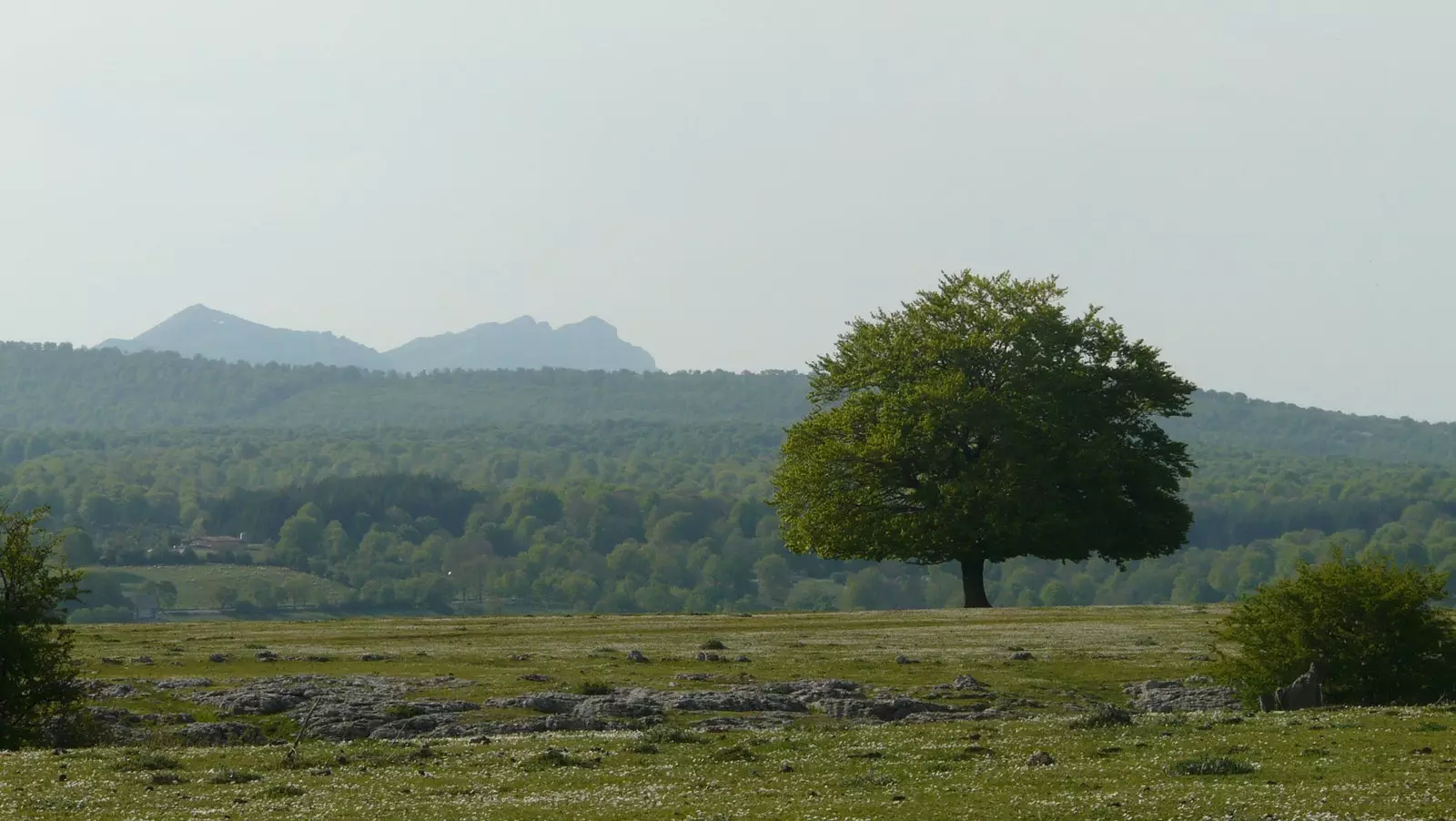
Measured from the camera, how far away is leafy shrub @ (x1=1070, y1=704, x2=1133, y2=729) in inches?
1218

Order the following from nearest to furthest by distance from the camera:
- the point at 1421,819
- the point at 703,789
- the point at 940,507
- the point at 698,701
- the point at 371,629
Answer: the point at 1421,819
the point at 703,789
the point at 698,701
the point at 371,629
the point at 940,507

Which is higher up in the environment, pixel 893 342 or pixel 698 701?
pixel 893 342

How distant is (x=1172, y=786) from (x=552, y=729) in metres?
16.0

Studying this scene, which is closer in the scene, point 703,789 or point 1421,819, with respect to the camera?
point 1421,819

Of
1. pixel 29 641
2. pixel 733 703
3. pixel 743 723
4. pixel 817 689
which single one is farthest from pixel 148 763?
pixel 817 689

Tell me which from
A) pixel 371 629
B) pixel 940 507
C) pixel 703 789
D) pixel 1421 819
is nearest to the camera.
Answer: pixel 1421 819

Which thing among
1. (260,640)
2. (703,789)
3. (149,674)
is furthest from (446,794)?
(260,640)

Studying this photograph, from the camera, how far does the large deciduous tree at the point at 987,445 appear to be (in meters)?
73.8

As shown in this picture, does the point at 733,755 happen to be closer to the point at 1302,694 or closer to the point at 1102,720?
the point at 1102,720

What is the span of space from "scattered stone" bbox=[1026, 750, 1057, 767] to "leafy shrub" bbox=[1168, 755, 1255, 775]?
2071 mm

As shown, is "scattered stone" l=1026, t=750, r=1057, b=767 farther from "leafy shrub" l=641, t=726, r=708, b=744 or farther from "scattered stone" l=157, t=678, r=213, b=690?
"scattered stone" l=157, t=678, r=213, b=690

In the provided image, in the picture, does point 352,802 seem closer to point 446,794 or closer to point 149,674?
point 446,794

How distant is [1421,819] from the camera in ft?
63.2

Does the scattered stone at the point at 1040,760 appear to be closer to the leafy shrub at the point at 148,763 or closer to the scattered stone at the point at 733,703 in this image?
the scattered stone at the point at 733,703
